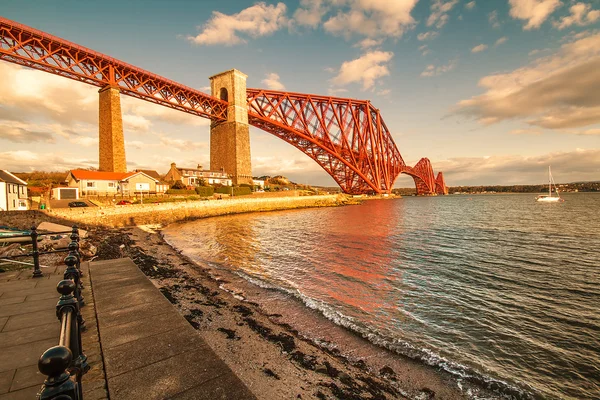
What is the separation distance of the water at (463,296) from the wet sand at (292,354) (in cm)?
49

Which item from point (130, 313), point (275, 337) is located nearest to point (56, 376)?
point (130, 313)

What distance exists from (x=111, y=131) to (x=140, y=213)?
9.97m

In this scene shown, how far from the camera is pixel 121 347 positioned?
306 cm

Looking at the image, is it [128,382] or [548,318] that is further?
[548,318]

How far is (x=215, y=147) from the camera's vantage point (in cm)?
4825

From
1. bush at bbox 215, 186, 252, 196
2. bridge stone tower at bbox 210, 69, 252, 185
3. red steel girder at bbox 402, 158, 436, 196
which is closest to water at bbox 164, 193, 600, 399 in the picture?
bush at bbox 215, 186, 252, 196

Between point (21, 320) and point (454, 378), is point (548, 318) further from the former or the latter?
point (21, 320)

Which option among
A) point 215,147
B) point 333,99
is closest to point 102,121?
point 215,147

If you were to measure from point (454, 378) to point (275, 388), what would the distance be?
135 inches

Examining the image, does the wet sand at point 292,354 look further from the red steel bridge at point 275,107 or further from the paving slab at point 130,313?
the red steel bridge at point 275,107

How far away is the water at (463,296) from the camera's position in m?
5.48

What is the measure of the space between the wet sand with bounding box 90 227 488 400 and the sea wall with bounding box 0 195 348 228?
16.1 metres

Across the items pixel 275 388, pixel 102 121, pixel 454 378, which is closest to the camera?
pixel 275 388

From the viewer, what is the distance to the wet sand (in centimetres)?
470
